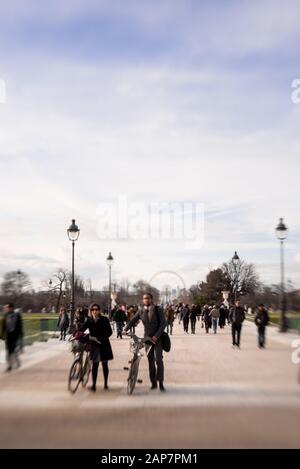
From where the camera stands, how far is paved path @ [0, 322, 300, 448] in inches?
318

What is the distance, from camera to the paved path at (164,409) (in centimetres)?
807

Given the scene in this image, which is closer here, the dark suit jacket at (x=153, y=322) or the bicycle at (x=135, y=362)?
the bicycle at (x=135, y=362)

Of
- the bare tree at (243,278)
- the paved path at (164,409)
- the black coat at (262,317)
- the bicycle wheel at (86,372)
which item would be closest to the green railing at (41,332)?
the black coat at (262,317)

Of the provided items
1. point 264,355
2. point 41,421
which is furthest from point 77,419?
point 264,355

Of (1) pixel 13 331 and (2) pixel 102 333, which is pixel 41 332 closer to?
(1) pixel 13 331

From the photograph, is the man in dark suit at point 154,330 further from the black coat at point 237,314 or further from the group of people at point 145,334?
the black coat at point 237,314

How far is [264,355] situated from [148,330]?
909cm

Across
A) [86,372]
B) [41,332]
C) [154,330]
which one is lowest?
[41,332]

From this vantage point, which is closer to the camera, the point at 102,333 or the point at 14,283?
the point at 102,333

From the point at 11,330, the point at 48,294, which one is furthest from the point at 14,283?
the point at 11,330

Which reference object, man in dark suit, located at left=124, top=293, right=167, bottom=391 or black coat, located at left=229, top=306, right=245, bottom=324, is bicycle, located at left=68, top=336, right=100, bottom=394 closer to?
man in dark suit, located at left=124, top=293, right=167, bottom=391

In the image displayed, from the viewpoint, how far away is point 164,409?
10.5 metres

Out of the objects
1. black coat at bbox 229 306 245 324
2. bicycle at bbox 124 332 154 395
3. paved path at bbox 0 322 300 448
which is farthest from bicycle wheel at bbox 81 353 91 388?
black coat at bbox 229 306 245 324
